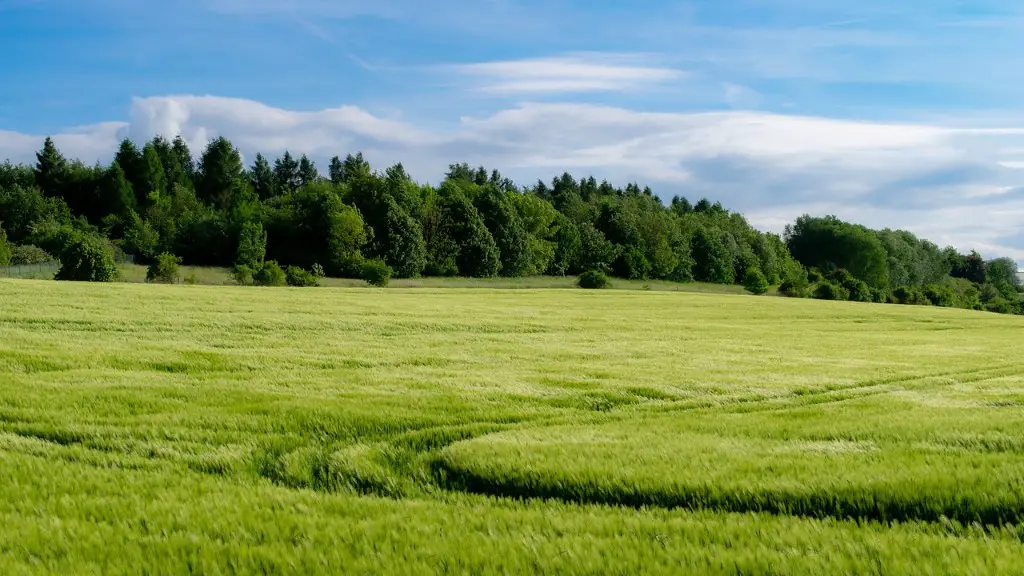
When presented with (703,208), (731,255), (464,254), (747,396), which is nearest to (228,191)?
(464,254)

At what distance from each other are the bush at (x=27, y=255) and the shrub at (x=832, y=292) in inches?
2740

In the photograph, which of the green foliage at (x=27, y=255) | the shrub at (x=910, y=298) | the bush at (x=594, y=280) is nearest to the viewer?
the green foliage at (x=27, y=255)

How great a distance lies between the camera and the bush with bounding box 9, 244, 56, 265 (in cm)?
6184

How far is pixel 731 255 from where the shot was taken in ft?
364

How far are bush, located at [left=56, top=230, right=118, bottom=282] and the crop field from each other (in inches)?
1234

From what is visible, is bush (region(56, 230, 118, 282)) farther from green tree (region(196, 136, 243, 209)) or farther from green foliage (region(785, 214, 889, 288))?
green foliage (region(785, 214, 889, 288))

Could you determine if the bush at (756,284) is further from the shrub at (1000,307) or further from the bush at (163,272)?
the bush at (163,272)

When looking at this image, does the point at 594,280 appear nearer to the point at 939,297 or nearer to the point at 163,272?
the point at 163,272

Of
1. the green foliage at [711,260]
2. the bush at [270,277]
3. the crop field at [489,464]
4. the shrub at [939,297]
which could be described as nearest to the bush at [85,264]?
the bush at [270,277]

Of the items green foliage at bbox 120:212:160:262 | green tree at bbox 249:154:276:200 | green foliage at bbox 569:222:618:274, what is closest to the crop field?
green foliage at bbox 120:212:160:262

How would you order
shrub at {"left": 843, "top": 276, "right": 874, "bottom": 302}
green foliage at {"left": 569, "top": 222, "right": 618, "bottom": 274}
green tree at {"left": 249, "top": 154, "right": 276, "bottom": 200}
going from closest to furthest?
shrub at {"left": 843, "top": 276, "right": 874, "bottom": 302} → green foliage at {"left": 569, "top": 222, "right": 618, "bottom": 274} → green tree at {"left": 249, "top": 154, "right": 276, "bottom": 200}

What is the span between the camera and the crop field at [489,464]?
14.7 ft

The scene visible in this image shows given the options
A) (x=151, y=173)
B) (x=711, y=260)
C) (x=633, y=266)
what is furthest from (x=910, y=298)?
(x=151, y=173)

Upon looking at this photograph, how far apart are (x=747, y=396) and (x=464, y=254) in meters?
72.2
